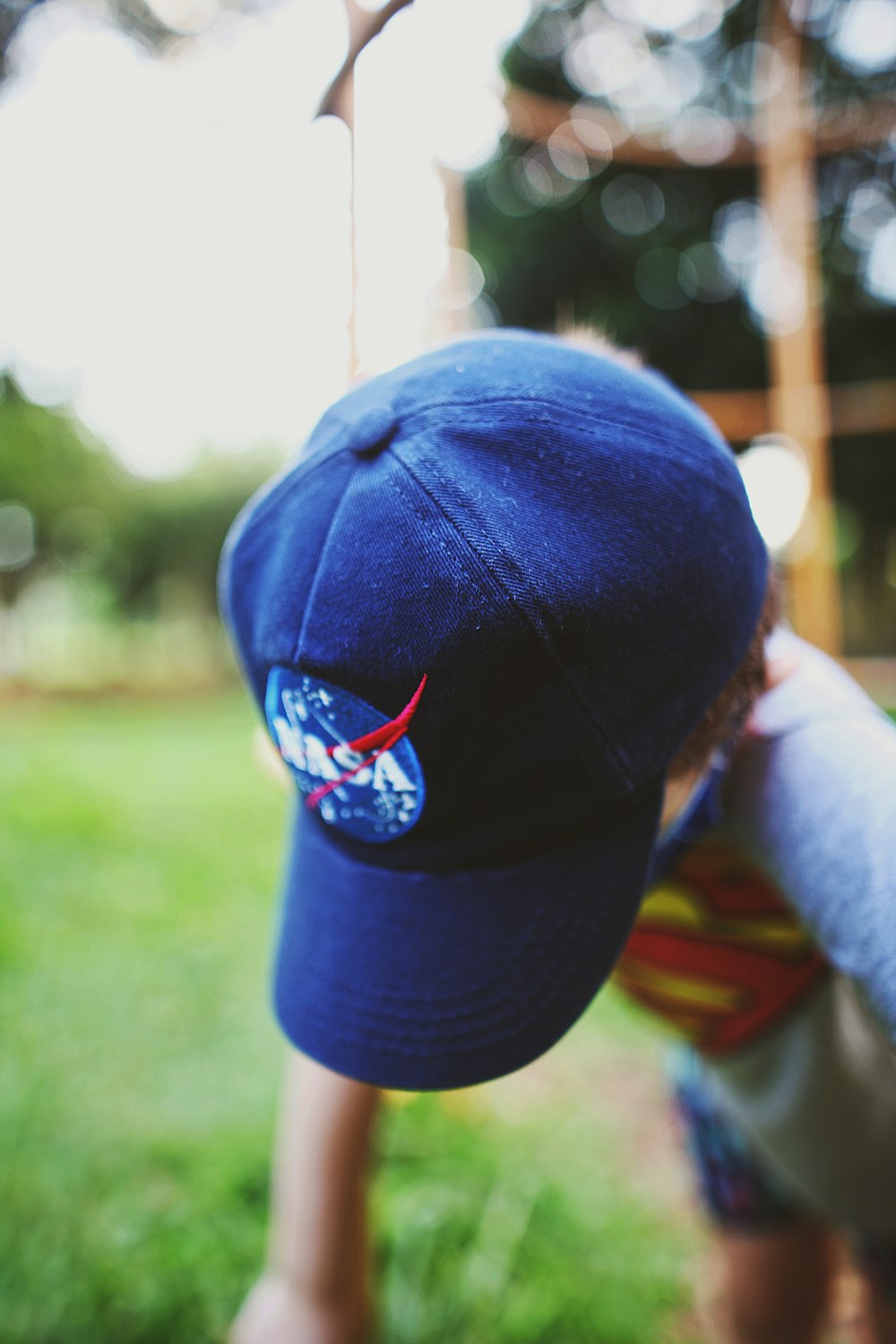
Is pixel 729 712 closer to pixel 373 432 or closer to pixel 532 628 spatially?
pixel 532 628

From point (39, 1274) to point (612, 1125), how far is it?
918mm

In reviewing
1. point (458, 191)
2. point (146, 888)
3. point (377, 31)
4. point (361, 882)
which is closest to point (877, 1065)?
point (361, 882)

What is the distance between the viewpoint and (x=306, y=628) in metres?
0.53

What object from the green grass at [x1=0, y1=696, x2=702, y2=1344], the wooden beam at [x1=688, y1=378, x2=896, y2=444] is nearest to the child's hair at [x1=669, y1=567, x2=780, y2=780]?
the green grass at [x1=0, y1=696, x2=702, y2=1344]

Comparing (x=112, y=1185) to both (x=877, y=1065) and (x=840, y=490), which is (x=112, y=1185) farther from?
(x=840, y=490)

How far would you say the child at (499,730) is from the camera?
504mm

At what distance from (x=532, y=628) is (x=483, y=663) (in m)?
0.03

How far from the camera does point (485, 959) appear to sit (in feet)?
1.95

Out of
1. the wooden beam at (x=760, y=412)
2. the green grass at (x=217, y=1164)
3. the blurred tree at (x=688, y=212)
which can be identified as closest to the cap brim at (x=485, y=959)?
the green grass at (x=217, y=1164)

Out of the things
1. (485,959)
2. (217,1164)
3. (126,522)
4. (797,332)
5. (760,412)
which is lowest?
(126,522)

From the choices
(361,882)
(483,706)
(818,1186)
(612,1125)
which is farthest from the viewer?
(612,1125)

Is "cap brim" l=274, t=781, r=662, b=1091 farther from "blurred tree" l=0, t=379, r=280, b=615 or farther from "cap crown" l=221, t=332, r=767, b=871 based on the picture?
"blurred tree" l=0, t=379, r=280, b=615

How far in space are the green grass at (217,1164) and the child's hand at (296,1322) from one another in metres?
0.43

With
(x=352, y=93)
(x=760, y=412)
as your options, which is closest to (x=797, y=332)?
(x=760, y=412)
